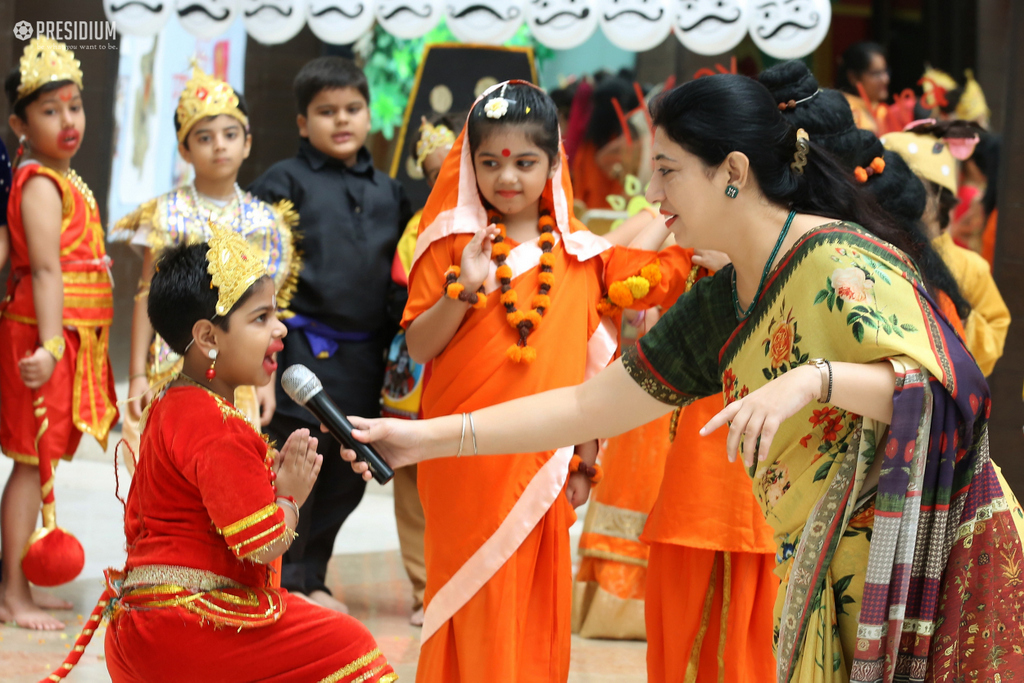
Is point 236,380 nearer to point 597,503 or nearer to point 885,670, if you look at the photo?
point 885,670

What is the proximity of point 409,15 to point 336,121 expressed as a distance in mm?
598

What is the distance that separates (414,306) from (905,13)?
22.4 ft

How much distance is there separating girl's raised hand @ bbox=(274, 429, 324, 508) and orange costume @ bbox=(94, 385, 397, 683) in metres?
0.05

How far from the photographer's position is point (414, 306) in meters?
2.44

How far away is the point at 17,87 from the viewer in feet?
10.5

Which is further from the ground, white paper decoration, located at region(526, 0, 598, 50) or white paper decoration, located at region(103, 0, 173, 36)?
white paper decoration, located at region(526, 0, 598, 50)

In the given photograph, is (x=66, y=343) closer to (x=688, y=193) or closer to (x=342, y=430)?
(x=342, y=430)

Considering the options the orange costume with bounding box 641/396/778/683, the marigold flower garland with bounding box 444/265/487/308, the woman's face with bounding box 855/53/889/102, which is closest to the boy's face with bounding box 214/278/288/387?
the marigold flower garland with bounding box 444/265/487/308

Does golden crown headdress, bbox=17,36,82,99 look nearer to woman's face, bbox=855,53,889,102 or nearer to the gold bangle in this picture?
the gold bangle

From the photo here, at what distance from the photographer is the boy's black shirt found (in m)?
3.37

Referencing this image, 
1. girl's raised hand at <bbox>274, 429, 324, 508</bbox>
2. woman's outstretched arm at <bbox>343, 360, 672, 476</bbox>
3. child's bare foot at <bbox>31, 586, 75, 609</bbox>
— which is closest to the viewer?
woman's outstretched arm at <bbox>343, 360, 672, 476</bbox>

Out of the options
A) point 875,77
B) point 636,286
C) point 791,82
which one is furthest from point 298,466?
point 875,77

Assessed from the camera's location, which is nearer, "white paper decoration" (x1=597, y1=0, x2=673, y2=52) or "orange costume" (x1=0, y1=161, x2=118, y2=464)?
"orange costume" (x1=0, y1=161, x2=118, y2=464)

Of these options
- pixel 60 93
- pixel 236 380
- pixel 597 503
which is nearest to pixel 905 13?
pixel 597 503
